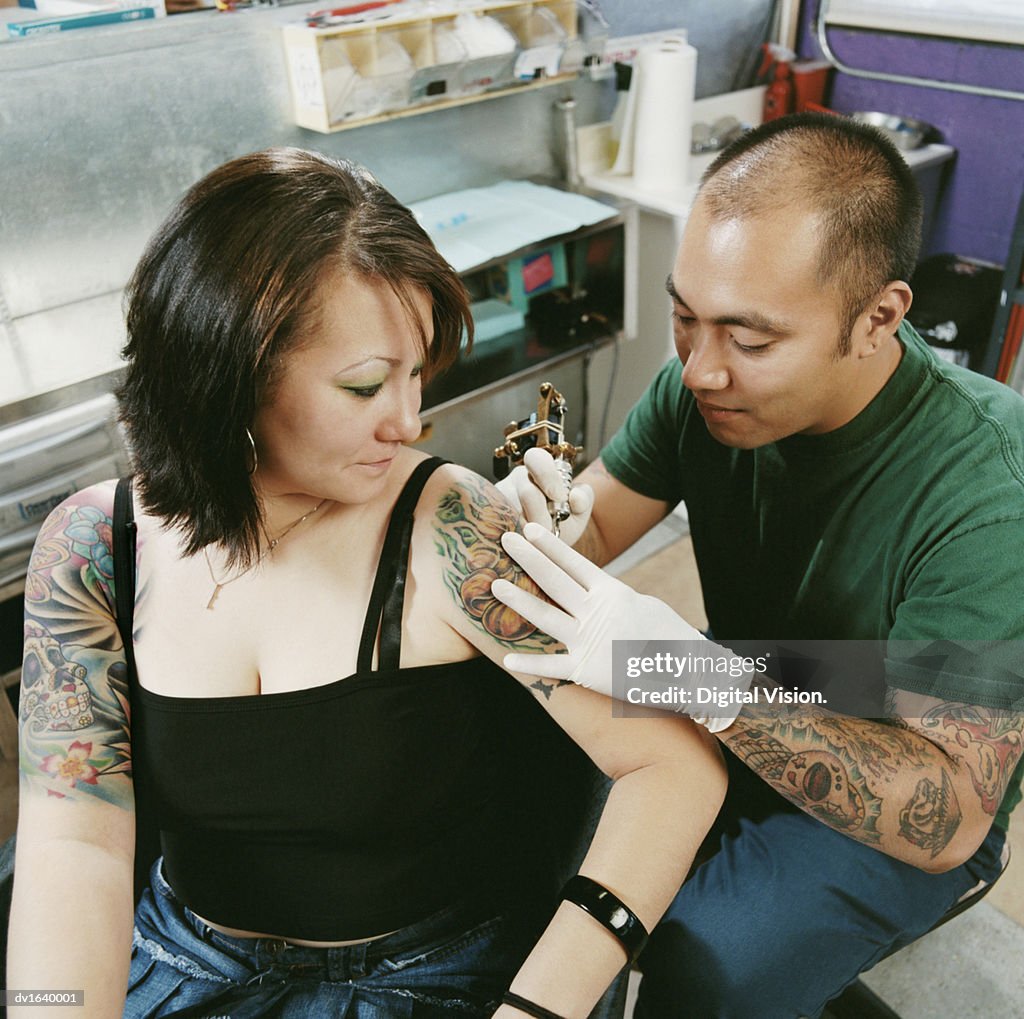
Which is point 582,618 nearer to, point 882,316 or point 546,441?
point 546,441

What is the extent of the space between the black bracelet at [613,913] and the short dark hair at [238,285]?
0.57 m

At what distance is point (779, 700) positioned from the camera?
1.13 metres

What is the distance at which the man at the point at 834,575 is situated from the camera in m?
→ 1.09

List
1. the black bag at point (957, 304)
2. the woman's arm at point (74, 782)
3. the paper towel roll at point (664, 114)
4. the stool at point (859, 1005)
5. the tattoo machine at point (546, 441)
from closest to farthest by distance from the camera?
the woman's arm at point (74, 782), the tattoo machine at point (546, 441), the stool at point (859, 1005), the paper towel roll at point (664, 114), the black bag at point (957, 304)

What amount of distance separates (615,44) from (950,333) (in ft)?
4.50

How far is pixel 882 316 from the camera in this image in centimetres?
120

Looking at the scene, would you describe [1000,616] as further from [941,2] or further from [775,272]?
[941,2]

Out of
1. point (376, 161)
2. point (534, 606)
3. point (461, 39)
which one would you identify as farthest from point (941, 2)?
point (534, 606)

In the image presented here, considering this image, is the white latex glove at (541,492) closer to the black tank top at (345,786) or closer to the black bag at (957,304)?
the black tank top at (345,786)

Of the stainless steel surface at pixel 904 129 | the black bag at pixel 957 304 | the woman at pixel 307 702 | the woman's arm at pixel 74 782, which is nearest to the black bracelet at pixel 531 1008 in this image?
the woman at pixel 307 702

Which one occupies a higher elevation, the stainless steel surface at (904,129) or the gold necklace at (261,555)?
the stainless steel surface at (904,129)

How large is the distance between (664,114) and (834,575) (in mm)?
1733

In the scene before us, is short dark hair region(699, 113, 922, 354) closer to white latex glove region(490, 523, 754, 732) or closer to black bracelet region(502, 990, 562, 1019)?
white latex glove region(490, 523, 754, 732)

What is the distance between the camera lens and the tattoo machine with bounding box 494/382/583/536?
1.19 metres
